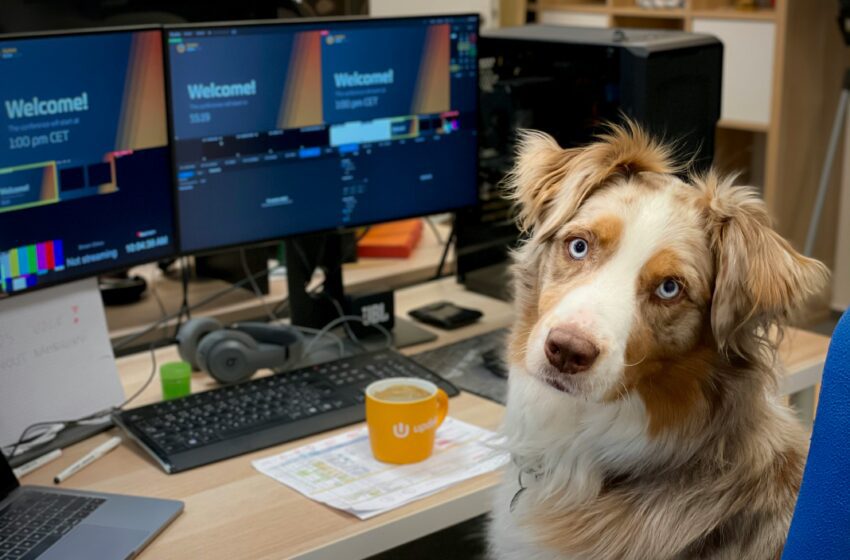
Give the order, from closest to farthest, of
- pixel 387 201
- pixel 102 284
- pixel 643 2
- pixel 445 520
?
pixel 445 520 < pixel 387 201 < pixel 102 284 < pixel 643 2

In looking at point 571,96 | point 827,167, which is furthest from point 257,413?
point 827,167

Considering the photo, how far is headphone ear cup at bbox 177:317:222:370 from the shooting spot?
5.97 ft

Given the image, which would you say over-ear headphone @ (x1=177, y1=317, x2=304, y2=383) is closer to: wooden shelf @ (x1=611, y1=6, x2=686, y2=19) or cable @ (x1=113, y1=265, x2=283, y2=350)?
cable @ (x1=113, y1=265, x2=283, y2=350)

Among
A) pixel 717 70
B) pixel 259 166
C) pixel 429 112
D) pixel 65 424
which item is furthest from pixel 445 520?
pixel 717 70

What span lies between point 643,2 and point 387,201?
275 cm

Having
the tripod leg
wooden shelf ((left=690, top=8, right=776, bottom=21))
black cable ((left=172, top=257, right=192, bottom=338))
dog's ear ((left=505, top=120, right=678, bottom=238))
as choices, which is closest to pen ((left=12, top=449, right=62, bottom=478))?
black cable ((left=172, top=257, right=192, bottom=338))

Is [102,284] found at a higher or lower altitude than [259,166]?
lower

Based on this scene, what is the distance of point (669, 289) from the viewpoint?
126 centimetres

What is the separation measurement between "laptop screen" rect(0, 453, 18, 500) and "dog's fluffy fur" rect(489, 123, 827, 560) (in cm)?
68

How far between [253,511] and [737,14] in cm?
319

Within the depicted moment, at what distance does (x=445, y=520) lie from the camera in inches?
56.7

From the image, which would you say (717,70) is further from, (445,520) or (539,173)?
(445,520)

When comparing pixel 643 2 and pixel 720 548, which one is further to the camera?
pixel 643 2

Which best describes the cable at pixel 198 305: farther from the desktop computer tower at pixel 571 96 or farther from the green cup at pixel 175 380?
the desktop computer tower at pixel 571 96
